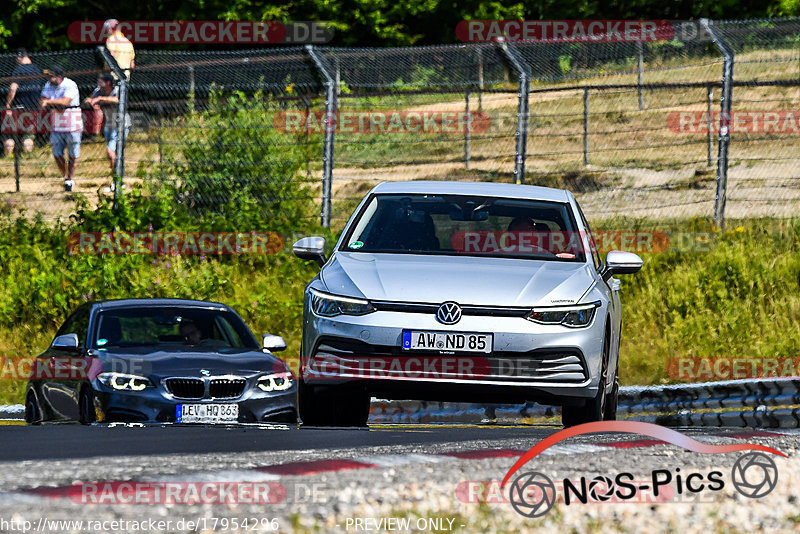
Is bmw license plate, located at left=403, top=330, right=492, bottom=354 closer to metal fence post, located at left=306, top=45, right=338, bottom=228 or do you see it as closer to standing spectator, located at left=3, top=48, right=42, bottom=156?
metal fence post, located at left=306, top=45, right=338, bottom=228

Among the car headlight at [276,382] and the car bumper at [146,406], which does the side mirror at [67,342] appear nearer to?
the car bumper at [146,406]

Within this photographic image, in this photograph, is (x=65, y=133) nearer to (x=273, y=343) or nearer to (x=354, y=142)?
(x=354, y=142)

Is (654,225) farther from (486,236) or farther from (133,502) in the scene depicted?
(133,502)

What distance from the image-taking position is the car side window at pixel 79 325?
11718 mm

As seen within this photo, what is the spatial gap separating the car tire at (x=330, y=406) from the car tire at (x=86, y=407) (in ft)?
5.87

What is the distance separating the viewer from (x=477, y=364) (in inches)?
362

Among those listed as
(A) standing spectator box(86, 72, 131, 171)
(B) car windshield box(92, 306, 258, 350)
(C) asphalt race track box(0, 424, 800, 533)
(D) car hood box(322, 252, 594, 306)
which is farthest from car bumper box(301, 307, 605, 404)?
(A) standing spectator box(86, 72, 131, 171)

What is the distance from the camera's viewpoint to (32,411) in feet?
38.7

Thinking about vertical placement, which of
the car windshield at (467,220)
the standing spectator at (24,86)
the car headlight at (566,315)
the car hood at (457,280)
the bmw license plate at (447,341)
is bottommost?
the bmw license plate at (447,341)

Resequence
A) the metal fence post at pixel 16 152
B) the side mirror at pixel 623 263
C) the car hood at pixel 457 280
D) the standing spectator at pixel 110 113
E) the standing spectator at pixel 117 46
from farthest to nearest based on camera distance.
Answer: the standing spectator at pixel 117 46 < the metal fence post at pixel 16 152 < the standing spectator at pixel 110 113 < the side mirror at pixel 623 263 < the car hood at pixel 457 280

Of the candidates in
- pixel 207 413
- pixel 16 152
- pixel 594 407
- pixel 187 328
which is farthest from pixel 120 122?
pixel 594 407

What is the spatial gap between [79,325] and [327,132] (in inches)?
300

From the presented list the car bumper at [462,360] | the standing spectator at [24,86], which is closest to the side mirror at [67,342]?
the car bumper at [462,360]

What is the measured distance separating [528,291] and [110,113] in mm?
11497
